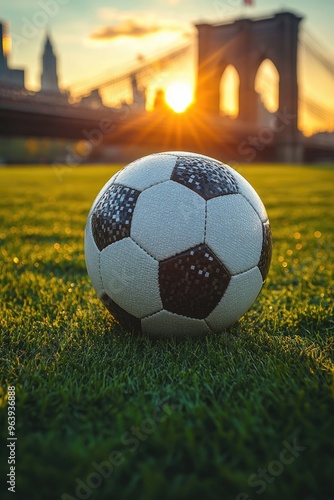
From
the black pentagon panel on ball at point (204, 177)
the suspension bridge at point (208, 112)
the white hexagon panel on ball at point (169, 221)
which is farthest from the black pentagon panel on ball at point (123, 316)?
the suspension bridge at point (208, 112)

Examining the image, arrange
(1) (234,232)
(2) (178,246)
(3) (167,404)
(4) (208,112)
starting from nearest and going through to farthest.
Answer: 1. (3) (167,404)
2. (2) (178,246)
3. (1) (234,232)
4. (4) (208,112)

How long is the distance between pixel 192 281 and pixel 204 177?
0.54 metres

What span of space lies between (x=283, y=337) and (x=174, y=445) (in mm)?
1176

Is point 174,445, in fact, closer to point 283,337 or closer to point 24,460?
point 24,460

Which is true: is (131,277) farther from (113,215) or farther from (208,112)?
(208,112)

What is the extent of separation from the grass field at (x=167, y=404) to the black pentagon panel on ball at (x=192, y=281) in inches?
9.0

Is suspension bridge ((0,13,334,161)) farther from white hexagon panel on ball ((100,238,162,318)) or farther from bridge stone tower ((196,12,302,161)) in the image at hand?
white hexagon panel on ball ((100,238,162,318))

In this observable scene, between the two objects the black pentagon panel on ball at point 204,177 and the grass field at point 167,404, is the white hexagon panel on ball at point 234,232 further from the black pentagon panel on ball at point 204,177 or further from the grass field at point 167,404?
the grass field at point 167,404

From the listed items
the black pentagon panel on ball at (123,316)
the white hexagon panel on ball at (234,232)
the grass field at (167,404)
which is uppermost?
the white hexagon panel on ball at (234,232)

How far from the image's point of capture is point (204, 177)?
8.13ft

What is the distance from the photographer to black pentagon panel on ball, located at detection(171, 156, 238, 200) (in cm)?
243

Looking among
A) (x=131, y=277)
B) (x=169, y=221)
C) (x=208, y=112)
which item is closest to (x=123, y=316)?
(x=131, y=277)

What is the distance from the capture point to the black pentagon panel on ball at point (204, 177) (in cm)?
243

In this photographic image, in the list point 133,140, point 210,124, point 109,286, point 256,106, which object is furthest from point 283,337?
point 256,106
